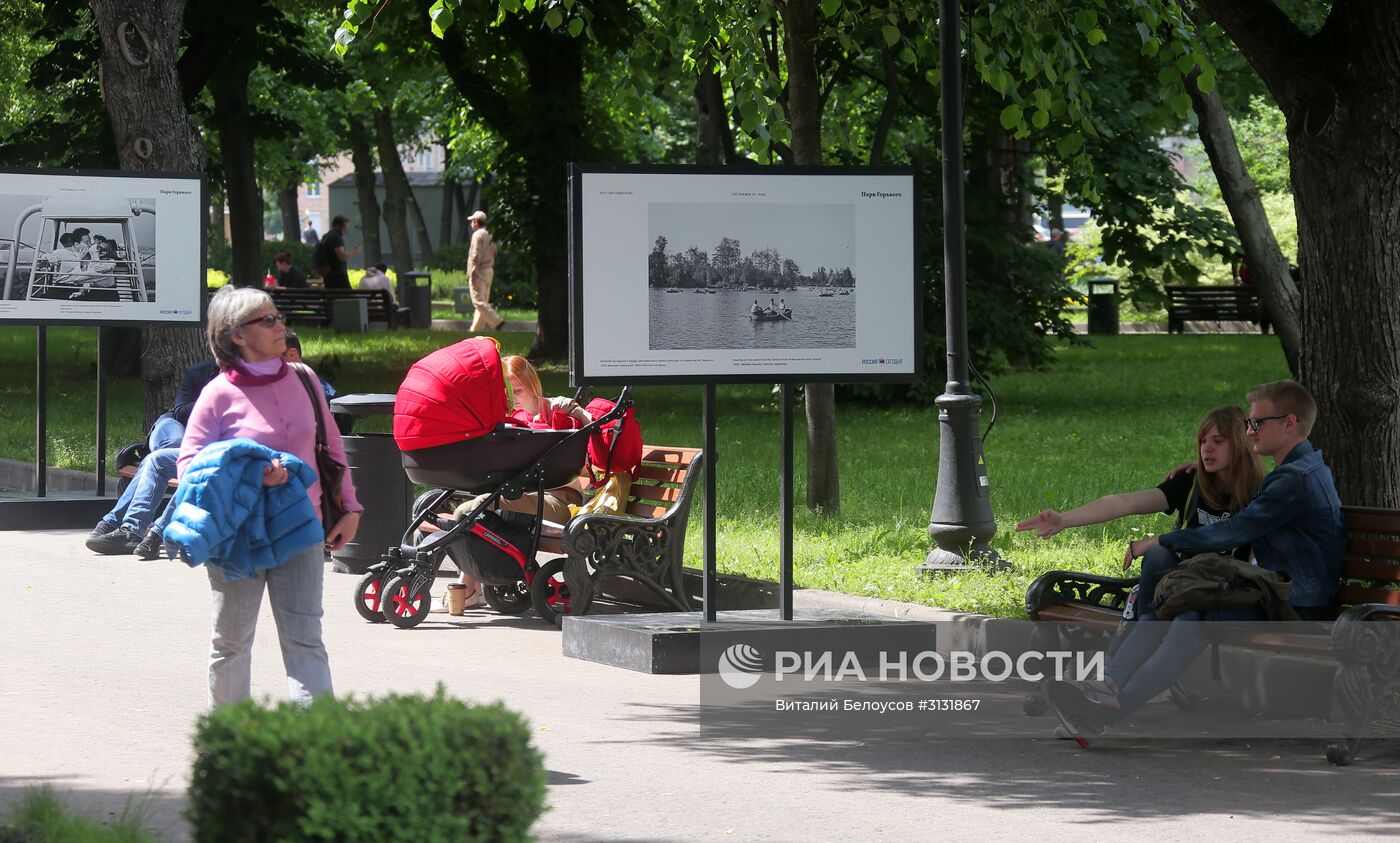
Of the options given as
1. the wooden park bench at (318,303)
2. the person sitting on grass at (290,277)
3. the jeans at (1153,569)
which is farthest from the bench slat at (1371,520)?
the person sitting on grass at (290,277)

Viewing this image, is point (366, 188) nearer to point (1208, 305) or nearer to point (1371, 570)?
point (1208, 305)

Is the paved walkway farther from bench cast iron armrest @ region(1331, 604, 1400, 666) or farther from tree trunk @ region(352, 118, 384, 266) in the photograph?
tree trunk @ region(352, 118, 384, 266)

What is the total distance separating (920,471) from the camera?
52.9 feet

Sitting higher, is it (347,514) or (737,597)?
(347,514)

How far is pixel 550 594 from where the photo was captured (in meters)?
10.7

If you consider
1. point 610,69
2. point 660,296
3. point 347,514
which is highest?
point 610,69

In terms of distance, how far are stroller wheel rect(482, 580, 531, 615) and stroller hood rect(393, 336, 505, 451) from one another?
3.43 feet

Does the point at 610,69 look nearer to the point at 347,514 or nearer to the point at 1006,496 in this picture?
the point at 1006,496

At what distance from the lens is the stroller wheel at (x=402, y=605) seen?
10.4 meters

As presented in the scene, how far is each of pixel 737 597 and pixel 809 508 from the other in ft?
8.20

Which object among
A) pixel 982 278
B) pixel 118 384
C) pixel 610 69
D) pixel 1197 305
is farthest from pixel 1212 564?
pixel 1197 305

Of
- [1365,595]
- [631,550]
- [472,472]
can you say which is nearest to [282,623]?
[472,472]

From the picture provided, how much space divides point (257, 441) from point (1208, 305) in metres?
34.4

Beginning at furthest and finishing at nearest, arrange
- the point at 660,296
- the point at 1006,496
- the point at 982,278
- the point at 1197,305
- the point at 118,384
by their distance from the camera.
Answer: the point at 1197,305
the point at 118,384
the point at 982,278
the point at 1006,496
the point at 660,296
